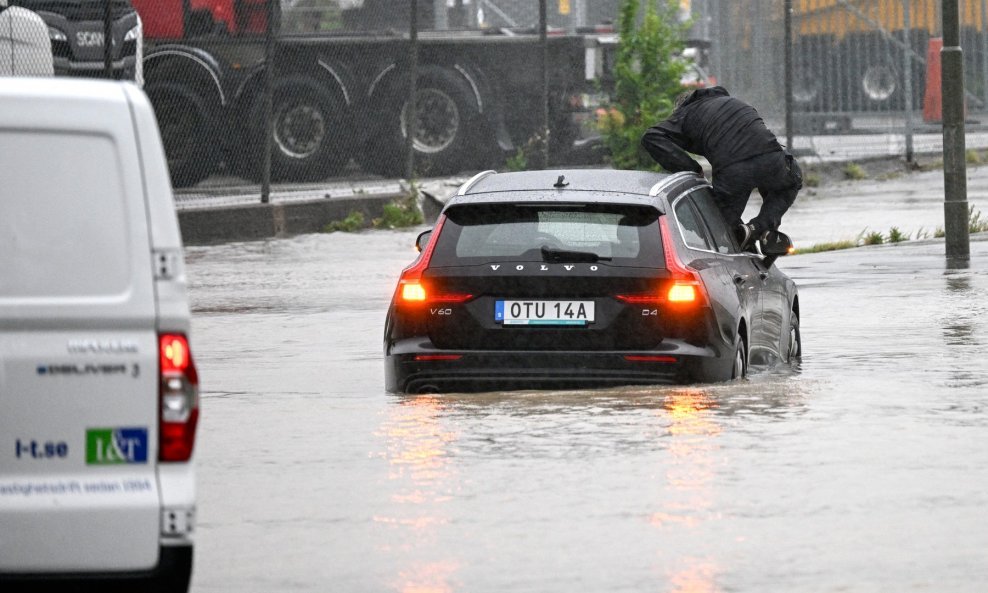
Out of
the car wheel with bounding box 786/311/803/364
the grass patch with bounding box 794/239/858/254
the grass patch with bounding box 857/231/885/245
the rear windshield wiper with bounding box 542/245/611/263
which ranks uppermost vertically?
the rear windshield wiper with bounding box 542/245/611/263

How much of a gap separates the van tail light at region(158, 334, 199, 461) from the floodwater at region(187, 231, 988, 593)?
0.94 m

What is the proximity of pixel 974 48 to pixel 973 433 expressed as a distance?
2290 centimetres

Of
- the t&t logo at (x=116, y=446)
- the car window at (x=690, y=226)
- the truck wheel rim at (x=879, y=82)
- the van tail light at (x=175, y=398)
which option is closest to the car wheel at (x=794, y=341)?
the car window at (x=690, y=226)

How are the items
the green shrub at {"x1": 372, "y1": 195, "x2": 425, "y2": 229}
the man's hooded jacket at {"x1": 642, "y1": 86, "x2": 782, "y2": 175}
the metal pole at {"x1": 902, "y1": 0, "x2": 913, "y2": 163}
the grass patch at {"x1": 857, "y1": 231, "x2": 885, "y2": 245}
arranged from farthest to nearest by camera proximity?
1. the metal pole at {"x1": 902, "y1": 0, "x2": 913, "y2": 163}
2. the green shrub at {"x1": 372, "y1": 195, "x2": 425, "y2": 229}
3. the grass patch at {"x1": 857, "y1": 231, "x2": 885, "y2": 245}
4. the man's hooded jacket at {"x1": 642, "y1": 86, "x2": 782, "y2": 175}

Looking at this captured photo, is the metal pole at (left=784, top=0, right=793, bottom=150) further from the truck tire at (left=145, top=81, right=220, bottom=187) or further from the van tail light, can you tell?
the van tail light

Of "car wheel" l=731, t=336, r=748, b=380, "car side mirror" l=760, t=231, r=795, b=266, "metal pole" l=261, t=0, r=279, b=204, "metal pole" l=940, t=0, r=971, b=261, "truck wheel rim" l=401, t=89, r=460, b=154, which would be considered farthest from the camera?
"truck wheel rim" l=401, t=89, r=460, b=154

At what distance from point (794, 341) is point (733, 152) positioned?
175 cm

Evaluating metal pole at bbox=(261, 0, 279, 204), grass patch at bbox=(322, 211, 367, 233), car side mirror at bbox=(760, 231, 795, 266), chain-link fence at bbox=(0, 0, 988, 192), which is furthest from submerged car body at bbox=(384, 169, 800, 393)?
grass patch at bbox=(322, 211, 367, 233)

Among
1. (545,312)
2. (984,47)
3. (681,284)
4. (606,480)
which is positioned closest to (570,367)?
(545,312)

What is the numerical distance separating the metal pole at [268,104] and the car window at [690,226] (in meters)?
12.5

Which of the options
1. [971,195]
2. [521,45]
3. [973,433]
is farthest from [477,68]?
[973,433]

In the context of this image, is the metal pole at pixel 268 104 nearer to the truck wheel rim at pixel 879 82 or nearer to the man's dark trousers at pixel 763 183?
the man's dark trousers at pixel 763 183

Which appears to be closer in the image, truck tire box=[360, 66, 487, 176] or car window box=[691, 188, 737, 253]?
car window box=[691, 188, 737, 253]

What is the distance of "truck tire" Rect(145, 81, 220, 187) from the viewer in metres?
23.7
